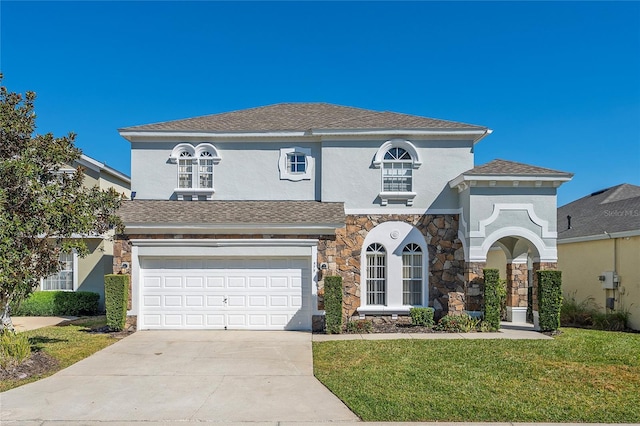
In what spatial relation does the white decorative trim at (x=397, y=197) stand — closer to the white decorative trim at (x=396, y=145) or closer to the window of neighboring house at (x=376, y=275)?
the white decorative trim at (x=396, y=145)

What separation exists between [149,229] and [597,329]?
48.0 feet

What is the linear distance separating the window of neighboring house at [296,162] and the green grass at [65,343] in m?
7.78

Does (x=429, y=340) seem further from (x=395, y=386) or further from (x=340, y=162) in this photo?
(x=340, y=162)

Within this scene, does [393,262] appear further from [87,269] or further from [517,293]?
[87,269]

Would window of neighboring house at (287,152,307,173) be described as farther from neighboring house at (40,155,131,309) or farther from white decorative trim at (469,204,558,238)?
neighboring house at (40,155,131,309)

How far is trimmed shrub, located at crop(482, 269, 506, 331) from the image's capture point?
1367 centimetres

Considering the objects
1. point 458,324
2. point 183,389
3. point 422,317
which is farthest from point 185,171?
point 458,324

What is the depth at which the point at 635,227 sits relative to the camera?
49.4ft

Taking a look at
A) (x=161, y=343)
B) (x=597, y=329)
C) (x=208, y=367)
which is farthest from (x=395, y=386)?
(x=597, y=329)

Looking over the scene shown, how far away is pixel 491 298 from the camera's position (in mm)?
13719

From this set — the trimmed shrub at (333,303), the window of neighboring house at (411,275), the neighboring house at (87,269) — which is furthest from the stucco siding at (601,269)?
the neighboring house at (87,269)

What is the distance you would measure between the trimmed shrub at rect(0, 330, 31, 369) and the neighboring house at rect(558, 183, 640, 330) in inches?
669

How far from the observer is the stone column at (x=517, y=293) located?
15.8 metres

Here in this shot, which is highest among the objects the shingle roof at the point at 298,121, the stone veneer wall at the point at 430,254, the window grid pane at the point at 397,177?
the shingle roof at the point at 298,121
